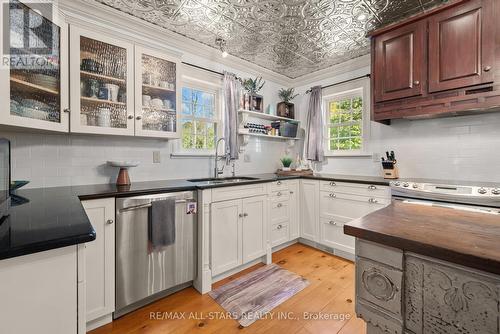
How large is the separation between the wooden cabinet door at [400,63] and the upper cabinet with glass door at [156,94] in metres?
2.25

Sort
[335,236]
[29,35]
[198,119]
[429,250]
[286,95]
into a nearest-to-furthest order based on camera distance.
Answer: [429,250] → [29,35] → [335,236] → [198,119] → [286,95]

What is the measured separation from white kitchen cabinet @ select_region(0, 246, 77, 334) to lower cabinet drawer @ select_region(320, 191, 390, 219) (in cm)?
257

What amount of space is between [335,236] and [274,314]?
4.44ft

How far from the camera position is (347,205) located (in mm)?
2650

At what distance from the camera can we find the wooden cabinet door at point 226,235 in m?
2.14

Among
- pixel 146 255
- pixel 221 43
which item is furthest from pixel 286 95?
pixel 146 255

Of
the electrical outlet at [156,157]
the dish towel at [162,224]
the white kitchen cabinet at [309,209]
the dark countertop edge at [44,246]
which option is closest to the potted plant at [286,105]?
the white kitchen cabinet at [309,209]

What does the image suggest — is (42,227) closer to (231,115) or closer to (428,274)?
(428,274)

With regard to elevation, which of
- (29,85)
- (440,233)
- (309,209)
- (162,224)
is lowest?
(309,209)

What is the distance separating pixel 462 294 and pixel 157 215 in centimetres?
179

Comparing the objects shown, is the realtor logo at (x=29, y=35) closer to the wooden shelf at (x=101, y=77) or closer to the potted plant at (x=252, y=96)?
the wooden shelf at (x=101, y=77)

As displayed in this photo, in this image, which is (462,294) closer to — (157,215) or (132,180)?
(157,215)

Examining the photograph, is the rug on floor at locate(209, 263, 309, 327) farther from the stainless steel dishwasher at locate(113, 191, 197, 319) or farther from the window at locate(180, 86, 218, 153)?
the window at locate(180, 86, 218, 153)

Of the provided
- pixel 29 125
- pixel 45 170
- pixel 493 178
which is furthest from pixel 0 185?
pixel 493 178
